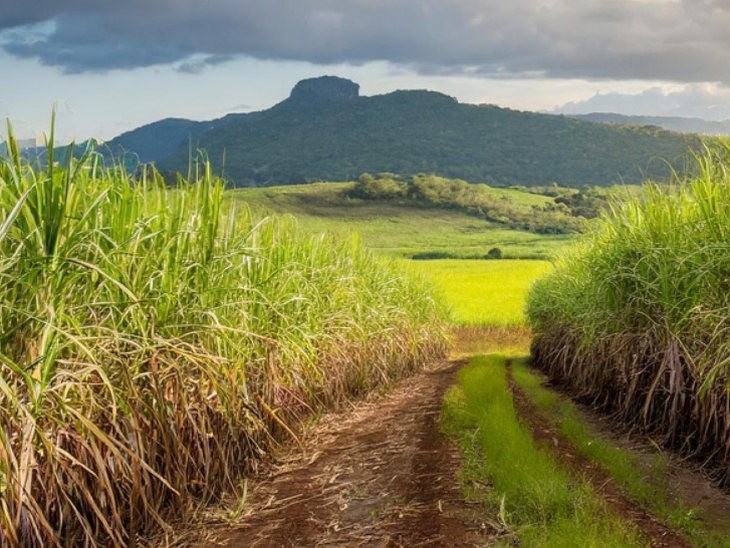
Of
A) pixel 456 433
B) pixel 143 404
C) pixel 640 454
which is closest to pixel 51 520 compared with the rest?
pixel 143 404

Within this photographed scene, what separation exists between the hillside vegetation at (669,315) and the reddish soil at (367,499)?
221cm

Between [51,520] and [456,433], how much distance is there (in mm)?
4810

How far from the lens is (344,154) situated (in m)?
185

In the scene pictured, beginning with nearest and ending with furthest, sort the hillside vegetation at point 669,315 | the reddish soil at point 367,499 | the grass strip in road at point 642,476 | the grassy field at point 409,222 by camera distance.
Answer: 1. the reddish soil at point 367,499
2. the grass strip in road at point 642,476
3. the hillside vegetation at point 669,315
4. the grassy field at point 409,222

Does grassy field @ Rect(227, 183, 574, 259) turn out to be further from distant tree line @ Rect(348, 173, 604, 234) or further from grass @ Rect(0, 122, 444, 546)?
grass @ Rect(0, 122, 444, 546)

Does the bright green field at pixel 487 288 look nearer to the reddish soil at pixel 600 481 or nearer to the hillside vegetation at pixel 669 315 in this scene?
the hillside vegetation at pixel 669 315

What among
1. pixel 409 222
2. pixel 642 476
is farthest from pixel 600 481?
pixel 409 222

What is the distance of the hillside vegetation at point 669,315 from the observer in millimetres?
6910

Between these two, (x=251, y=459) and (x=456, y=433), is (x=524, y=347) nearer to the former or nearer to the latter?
(x=456, y=433)

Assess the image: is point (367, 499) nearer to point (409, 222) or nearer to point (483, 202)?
point (409, 222)

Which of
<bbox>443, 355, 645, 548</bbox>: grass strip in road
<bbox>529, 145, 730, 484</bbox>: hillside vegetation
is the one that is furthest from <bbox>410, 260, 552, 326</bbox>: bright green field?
<bbox>443, 355, 645, 548</bbox>: grass strip in road

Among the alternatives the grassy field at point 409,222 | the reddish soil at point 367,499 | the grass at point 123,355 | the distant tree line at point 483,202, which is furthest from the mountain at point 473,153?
the grass at point 123,355

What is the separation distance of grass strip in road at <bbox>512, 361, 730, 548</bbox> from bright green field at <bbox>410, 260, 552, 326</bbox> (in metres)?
12.6

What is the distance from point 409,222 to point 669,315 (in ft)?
328
